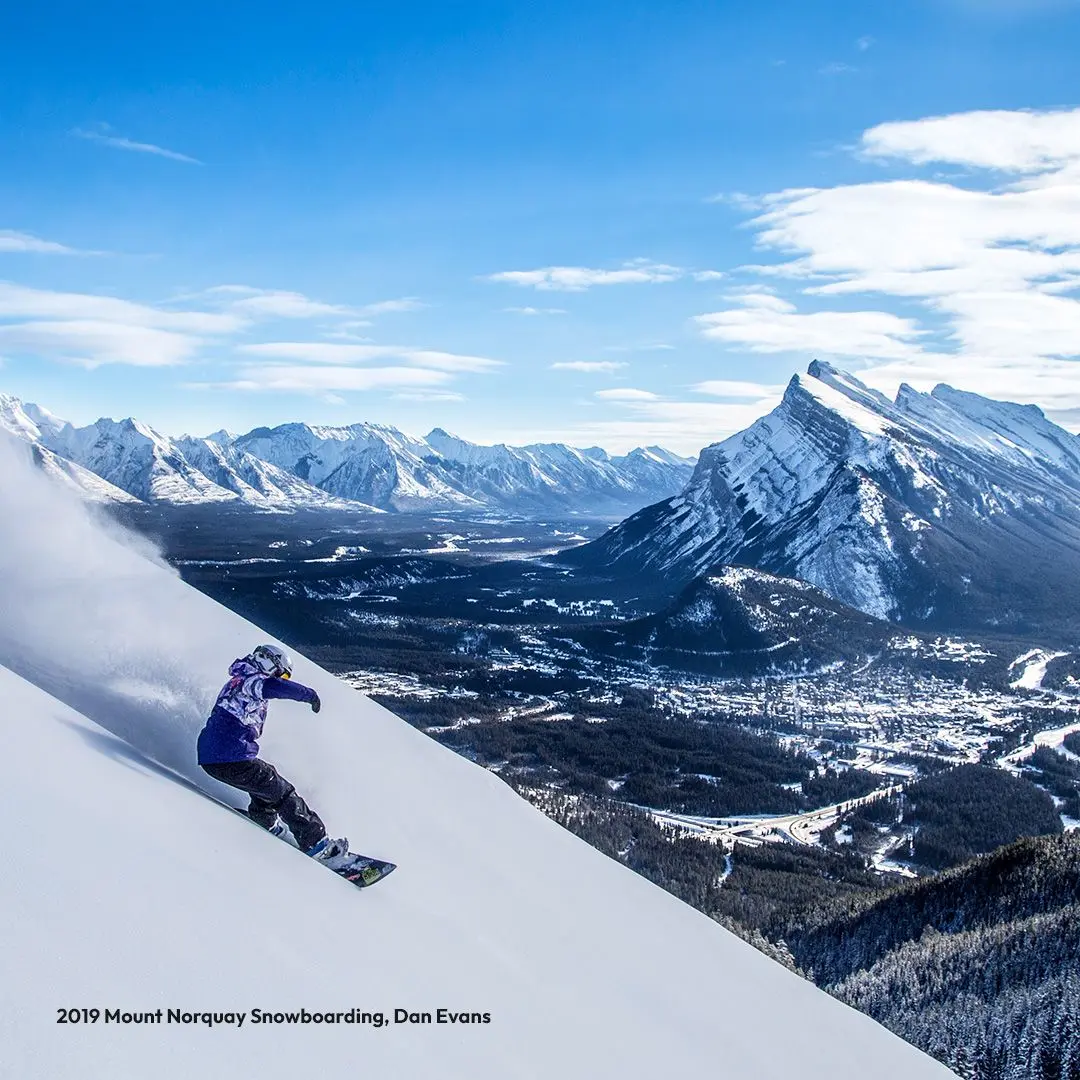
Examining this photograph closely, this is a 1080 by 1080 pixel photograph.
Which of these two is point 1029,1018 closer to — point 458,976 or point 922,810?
point 458,976

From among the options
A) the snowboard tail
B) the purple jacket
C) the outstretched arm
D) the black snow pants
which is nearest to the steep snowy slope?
the snowboard tail

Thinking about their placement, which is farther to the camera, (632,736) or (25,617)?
(632,736)

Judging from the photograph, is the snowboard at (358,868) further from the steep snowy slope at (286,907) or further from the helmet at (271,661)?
the helmet at (271,661)

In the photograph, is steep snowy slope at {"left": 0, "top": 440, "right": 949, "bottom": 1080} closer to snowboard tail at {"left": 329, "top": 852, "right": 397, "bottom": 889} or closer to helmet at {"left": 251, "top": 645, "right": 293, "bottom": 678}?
snowboard tail at {"left": 329, "top": 852, "right": 397, "bottom": 889}

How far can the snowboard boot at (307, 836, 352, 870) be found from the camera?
10094mm

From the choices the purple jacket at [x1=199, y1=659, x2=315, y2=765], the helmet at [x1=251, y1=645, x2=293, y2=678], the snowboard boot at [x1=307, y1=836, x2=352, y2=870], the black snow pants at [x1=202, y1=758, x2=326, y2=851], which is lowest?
the snowboard boot at [x1=307, y1=836, x2=352, y2=870]

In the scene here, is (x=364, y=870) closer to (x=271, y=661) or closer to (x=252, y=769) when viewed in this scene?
(x=252, y=769)

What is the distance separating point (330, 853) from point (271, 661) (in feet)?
8.70

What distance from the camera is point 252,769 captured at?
33.8 feet

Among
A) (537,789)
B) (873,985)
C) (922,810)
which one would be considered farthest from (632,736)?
(873,985)

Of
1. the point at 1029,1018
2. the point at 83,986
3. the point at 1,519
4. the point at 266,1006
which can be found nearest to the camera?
the point at 83,986

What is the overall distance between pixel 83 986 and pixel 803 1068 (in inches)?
367

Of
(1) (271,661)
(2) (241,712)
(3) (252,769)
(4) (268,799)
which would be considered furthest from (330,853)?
(1) (271,661)

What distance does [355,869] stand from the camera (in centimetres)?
1020
